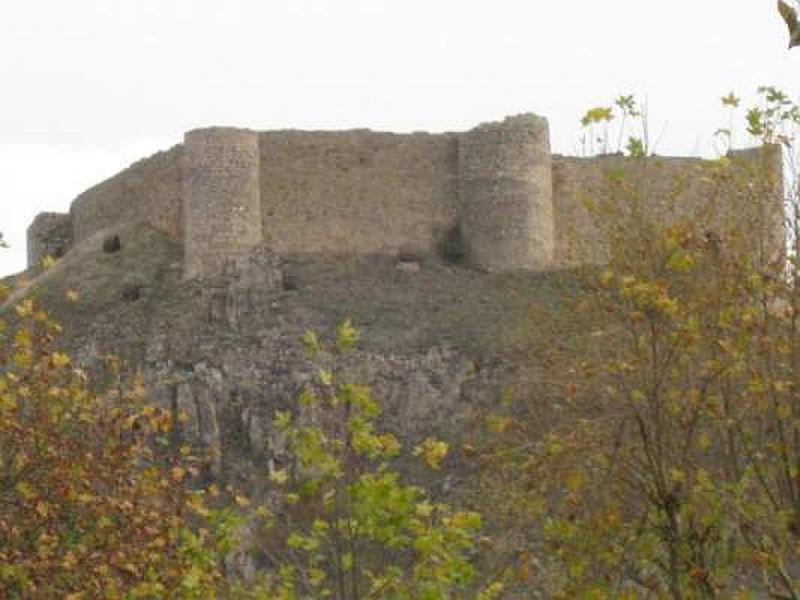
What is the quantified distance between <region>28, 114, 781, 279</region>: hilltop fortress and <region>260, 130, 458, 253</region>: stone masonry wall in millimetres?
20

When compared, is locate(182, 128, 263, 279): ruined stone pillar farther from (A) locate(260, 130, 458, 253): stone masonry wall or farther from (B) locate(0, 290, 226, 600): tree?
(B) locate(0, 290, 226, 600): tree

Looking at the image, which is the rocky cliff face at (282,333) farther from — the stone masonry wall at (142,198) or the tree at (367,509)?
the tree at (367,509)

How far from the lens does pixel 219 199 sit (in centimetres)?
4366

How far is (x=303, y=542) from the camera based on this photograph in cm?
1761

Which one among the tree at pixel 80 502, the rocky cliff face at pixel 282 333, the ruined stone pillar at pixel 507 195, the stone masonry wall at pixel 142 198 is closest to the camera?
the tree at pixel 80 502

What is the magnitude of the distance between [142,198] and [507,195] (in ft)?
25.6

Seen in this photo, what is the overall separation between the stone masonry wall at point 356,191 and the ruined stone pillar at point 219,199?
39 cm

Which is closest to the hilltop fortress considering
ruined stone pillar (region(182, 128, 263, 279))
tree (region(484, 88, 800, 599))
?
ruined stone pillar (region(182, 128, 263, 279))

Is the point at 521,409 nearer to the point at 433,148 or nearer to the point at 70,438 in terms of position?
the point at 433,148

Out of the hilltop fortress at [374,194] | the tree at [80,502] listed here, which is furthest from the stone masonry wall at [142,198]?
the tree at [80,502]

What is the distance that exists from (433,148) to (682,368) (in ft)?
85.7

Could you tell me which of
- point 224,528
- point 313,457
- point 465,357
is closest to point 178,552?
point 224,528

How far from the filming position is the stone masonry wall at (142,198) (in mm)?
45938

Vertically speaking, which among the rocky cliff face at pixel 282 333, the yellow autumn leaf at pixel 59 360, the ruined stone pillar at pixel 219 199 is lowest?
the rocky cliff face at pixel 282 333
